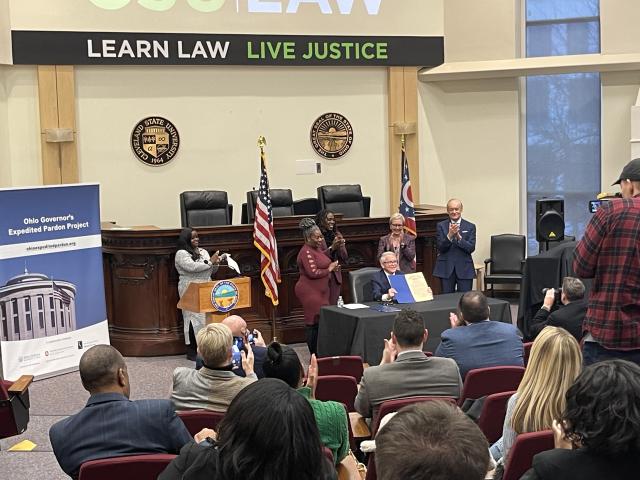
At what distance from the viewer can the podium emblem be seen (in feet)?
29.0

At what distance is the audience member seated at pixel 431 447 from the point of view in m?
1.75

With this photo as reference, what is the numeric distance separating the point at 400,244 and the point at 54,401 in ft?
11.7

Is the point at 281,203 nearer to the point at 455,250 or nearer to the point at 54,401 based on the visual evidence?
the point at 455,250

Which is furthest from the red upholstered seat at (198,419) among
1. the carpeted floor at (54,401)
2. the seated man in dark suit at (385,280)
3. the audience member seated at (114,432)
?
the seated man in dark suit at (385,280)

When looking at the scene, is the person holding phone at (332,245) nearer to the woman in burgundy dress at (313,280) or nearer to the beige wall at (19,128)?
the woman in burgundy dress at (313,280)

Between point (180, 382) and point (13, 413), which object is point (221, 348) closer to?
point (180, 382)

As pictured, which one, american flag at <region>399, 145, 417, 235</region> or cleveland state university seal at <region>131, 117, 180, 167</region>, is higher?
cleveland state university seal at <region>131, 117, 180, 167</region>

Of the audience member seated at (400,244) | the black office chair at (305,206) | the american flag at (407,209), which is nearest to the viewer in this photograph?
the audience member seated at (400,244)

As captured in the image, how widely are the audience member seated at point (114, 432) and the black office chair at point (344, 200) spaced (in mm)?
7756

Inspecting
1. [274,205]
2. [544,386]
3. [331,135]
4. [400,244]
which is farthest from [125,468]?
[331,135]

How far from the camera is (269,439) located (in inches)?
82.8

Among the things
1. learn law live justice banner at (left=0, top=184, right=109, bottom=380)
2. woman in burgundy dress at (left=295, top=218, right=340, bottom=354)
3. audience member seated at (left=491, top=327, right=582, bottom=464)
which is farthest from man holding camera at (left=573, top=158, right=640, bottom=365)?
learn law live justice banner at (left=0, top=184, right=109, bottom=380)

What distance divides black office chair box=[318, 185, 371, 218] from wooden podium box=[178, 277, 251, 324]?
98.0 inches

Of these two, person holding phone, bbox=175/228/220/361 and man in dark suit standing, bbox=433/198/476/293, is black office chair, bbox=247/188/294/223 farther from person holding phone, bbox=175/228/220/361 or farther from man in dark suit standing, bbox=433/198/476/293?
man in dark suit standing, bbox=433/198/476/293
